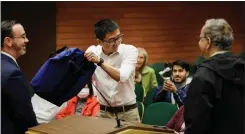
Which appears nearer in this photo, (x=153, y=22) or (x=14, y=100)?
(x=14, y=100)

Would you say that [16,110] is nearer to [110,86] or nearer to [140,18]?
[110,86]

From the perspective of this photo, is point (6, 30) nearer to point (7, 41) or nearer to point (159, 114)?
point (7, 41)

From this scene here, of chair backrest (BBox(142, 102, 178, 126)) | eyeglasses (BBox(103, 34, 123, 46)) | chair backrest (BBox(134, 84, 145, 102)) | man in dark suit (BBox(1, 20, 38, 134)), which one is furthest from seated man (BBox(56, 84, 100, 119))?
man in dark suit (BBox(1, 20, 38, 134))

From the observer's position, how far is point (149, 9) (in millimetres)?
6613

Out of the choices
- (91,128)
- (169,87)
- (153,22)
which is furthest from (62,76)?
(153,22)

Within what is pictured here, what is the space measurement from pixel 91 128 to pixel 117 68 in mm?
849

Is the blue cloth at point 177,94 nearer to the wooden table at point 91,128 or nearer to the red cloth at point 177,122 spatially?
the red cloth at point 177,122

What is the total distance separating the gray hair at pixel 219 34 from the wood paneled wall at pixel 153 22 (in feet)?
12.9

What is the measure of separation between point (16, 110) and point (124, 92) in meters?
0.96

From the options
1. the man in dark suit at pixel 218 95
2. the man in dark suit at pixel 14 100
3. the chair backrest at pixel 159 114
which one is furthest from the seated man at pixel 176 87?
the man in dark suit at pixel 14 100

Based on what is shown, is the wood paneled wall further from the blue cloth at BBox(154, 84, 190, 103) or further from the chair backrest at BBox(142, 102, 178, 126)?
the chair backrest at BBox(142, 102, 178, 126)

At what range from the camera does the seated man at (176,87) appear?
4.10 metres

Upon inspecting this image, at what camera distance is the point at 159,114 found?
3621mm

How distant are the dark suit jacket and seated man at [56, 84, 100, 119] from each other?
1.60m
